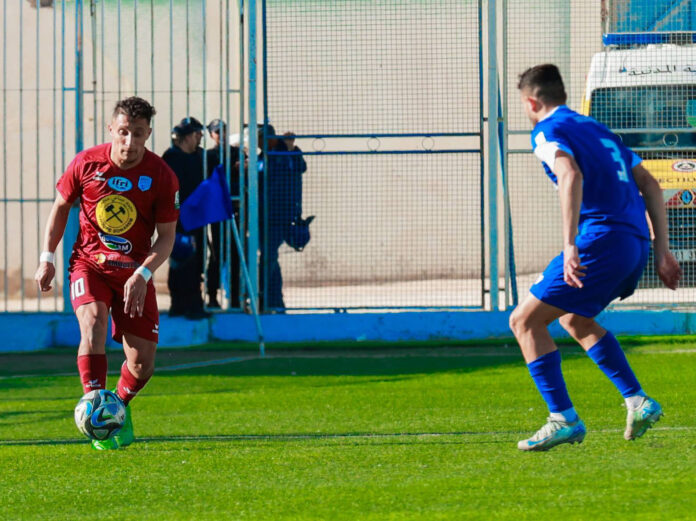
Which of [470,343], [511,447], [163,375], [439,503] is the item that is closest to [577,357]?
[470,343]

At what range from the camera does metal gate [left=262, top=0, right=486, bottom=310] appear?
1237 centimetres

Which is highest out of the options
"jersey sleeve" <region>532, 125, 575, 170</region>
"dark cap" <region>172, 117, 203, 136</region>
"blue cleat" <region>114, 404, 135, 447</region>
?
"dark cap" <region>172, 117, 203, 136</region>

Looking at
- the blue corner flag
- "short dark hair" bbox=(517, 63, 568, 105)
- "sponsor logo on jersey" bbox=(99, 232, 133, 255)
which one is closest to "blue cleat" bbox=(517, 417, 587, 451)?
"short dark hair" bbox=(517, 63, 568, 105)

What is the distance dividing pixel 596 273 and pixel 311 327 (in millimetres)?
7030

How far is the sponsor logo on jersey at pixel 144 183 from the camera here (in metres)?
6.70

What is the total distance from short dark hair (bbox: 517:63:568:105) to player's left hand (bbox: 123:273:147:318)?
7.10ft

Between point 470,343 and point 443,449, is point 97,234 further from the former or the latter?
point 470,343

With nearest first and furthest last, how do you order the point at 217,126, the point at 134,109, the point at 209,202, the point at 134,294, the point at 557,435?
the point at 557,435 < the point at 134,294 < the point at 134,109 < the point at 209,202 < the point at 217,126

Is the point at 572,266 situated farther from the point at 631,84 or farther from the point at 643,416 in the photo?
the point at 631,84

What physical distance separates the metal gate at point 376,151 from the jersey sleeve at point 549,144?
663 centimetres

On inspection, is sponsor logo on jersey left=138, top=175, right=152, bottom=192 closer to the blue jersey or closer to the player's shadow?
the player's shadow

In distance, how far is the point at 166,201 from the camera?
6766 mm

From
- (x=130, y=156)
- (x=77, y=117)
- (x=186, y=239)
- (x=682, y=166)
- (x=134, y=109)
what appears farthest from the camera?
(x=186, y=239)

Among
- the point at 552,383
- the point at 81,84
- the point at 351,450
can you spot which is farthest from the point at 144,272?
the point at 81,84
